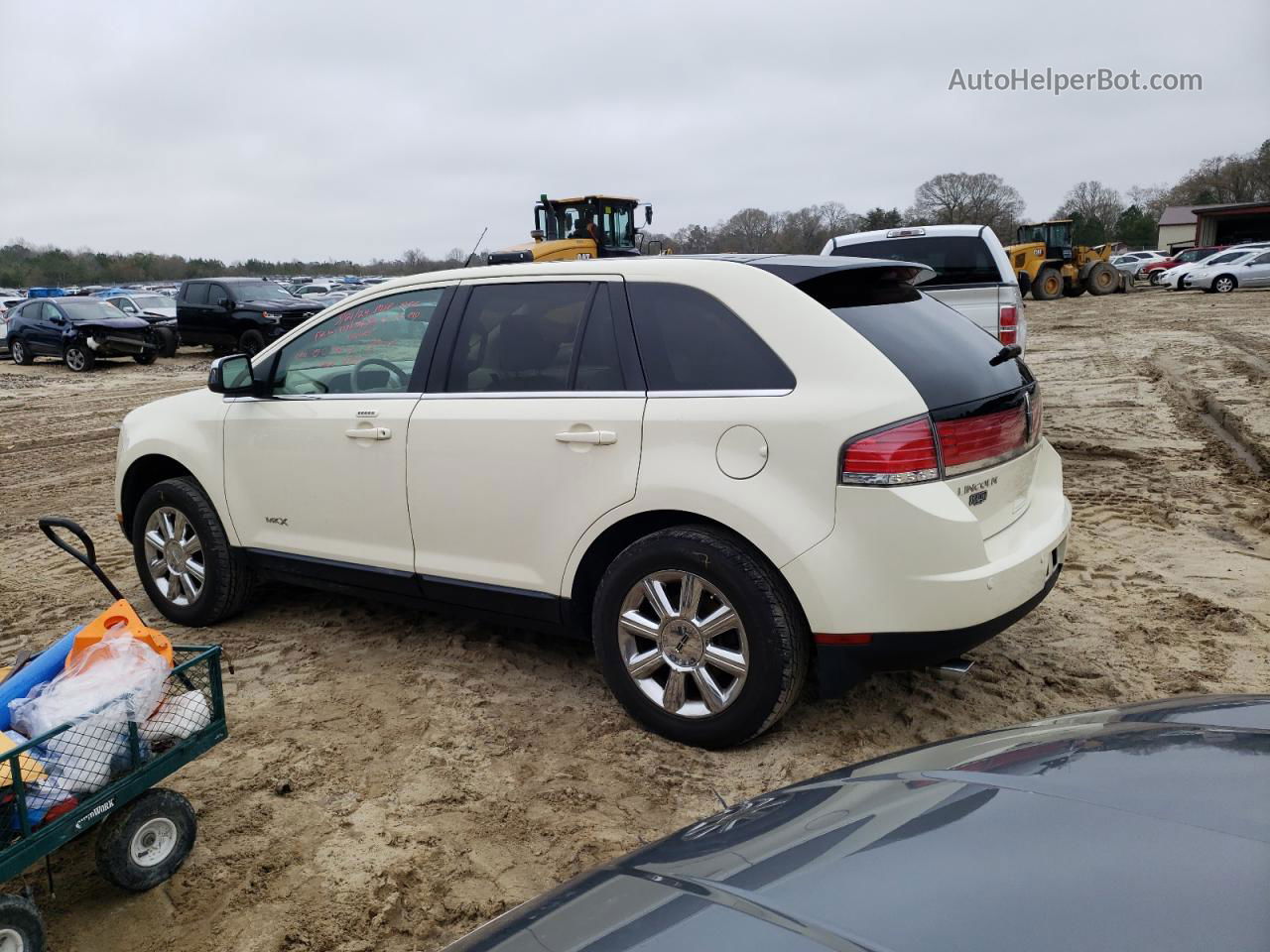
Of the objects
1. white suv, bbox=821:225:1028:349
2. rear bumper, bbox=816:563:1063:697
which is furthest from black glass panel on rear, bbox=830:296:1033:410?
white suv, bbox=821:225:1028:349

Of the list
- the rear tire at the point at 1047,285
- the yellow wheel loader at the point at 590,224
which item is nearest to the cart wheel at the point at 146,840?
the yellow wheel loader at the point at 590,224

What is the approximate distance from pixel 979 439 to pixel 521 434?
1.68 metres

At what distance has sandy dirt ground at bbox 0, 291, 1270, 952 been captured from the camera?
113 inches

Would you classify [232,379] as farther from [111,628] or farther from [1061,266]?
[1061,266]

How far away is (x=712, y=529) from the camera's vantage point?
341cm

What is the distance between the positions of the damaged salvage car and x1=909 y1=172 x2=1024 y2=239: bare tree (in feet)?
199

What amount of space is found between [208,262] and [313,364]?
93.7 meters

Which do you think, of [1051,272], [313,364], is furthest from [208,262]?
[313,364]

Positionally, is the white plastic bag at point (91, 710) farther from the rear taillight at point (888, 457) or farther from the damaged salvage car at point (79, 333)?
the damaged salvage car at point (79, 333)

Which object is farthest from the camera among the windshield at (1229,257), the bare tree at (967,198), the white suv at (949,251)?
the bare tree at (967,198)

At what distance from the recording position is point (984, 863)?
1436 millimetres

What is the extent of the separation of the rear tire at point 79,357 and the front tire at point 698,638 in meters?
21.7

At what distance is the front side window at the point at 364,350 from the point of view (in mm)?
4352

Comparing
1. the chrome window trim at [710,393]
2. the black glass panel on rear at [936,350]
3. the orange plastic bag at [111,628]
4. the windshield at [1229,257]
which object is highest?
the windshield at [1229,257]
